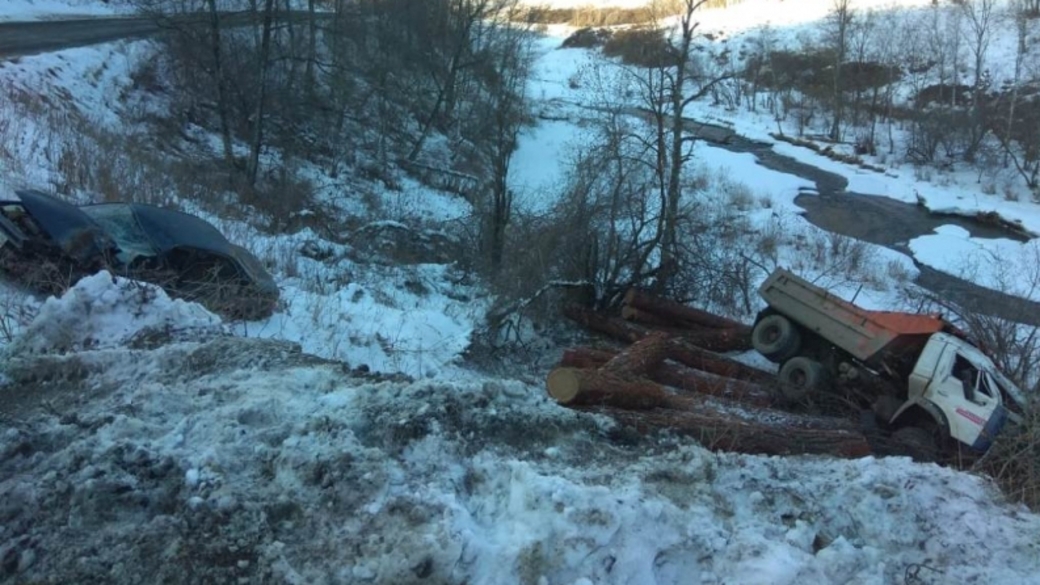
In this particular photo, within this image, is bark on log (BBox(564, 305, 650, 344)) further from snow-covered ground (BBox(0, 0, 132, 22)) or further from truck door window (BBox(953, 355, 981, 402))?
snow-covered ground (BBox(0, 0, 132, 22))

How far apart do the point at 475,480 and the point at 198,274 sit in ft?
17.7

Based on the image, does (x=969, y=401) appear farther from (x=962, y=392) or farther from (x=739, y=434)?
(x=739, y=434)

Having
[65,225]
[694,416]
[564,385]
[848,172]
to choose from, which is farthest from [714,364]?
[848,172]

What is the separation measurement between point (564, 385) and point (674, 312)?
7764 mm

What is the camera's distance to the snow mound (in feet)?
19.4

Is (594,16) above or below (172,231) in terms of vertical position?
above

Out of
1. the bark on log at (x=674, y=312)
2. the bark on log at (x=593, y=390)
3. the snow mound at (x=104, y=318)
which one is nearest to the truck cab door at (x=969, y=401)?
the bark on log at (x=593, y=390)

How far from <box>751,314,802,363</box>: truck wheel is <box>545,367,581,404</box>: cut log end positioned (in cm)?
597

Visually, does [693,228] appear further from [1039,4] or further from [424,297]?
[1039,4]

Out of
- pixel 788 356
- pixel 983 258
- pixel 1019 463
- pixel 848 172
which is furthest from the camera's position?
pixel 848 172

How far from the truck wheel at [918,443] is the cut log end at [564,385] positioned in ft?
13.6

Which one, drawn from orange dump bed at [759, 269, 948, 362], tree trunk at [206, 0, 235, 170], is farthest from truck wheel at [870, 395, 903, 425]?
tree trunk at [206, 0, 235, 170]


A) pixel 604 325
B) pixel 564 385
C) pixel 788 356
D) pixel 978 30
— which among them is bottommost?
pixel 604 325

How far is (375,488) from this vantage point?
4.00 meters
